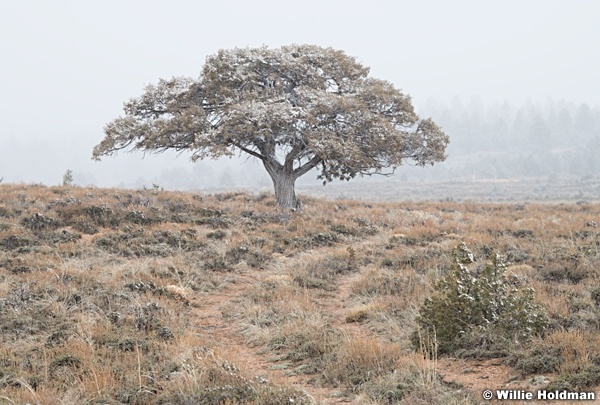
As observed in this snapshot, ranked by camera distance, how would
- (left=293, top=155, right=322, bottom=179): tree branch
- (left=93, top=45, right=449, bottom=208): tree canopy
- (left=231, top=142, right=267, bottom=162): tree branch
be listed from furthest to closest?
(left=293, top=155, right=322, bottom=179): tree branch < (left=231, top=142, right=267, bottom=162): tree branch < (left=93, top=45, right=449, bottom=208): tree canopy

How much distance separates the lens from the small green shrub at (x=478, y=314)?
6.45 meters

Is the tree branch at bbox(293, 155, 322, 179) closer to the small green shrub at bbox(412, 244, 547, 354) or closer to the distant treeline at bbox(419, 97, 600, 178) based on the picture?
the small green shrub at bbox(412, 244, 547, 354)

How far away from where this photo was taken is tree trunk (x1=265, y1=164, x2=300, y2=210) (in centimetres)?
1975

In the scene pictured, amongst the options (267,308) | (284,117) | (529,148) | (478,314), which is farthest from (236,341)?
(529,148)

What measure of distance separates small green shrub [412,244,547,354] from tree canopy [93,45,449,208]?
10.2 m

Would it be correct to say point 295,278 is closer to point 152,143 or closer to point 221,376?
point 221,376

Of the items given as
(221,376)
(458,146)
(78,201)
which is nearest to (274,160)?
(78,201)

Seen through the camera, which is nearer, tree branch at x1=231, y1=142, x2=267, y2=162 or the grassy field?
the grassy field

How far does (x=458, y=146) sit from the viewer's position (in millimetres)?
189625

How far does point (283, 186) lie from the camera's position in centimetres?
1978

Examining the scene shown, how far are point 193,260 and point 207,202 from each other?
316 inches

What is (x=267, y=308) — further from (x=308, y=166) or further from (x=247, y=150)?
(x=308, y=166)

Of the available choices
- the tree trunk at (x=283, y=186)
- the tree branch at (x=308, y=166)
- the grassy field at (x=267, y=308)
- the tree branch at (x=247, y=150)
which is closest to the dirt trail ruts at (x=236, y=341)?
the grassy field at (x=267, y=308)

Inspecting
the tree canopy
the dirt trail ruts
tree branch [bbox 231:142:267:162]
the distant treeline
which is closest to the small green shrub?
the dirt trail ruts
